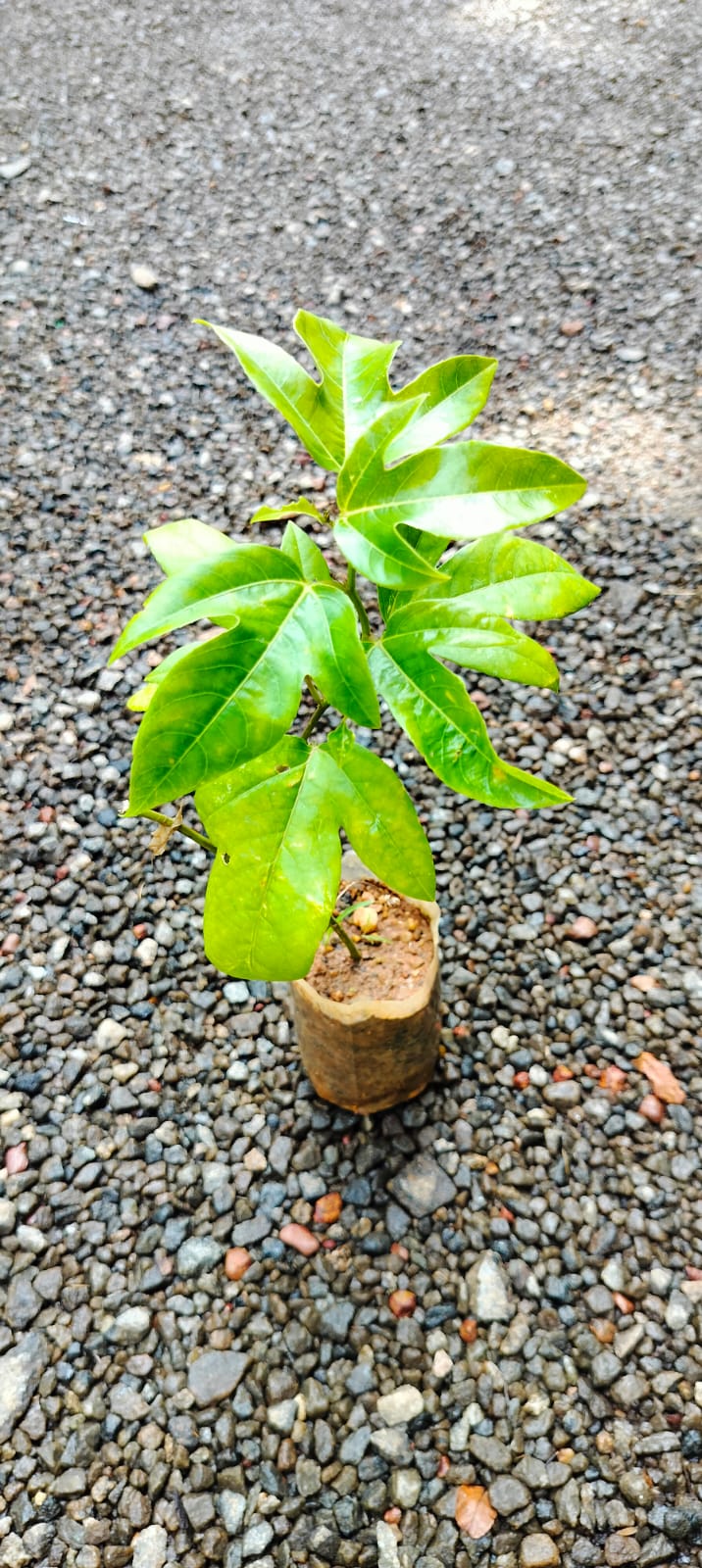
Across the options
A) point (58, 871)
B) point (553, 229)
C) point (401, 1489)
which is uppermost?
point (553, 229)

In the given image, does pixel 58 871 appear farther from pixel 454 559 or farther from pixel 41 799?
pixel 454 559

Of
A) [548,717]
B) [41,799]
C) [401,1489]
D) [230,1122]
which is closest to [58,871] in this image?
[41,799]

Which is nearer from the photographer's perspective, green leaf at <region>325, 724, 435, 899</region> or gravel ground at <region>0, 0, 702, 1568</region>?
green leaf at <region>325, 724, 435, 899</region>

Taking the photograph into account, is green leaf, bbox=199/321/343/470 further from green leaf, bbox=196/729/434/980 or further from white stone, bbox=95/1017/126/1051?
white stone, bbox=95/1017/126/1051

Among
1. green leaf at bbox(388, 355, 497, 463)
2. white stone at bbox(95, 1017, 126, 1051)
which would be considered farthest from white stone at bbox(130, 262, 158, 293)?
green leaf at bbox(388, 355, 497, 463)

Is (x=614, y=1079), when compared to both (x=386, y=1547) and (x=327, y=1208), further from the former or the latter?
(x=386, y=1547)

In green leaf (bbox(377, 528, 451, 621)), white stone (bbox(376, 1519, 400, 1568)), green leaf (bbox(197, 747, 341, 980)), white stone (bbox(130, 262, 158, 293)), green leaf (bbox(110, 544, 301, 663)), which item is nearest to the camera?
green leaf (bbox(110, 544, 301, 663))

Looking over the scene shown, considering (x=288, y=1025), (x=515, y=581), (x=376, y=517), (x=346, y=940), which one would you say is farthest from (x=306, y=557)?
(x=288, y=1025)
